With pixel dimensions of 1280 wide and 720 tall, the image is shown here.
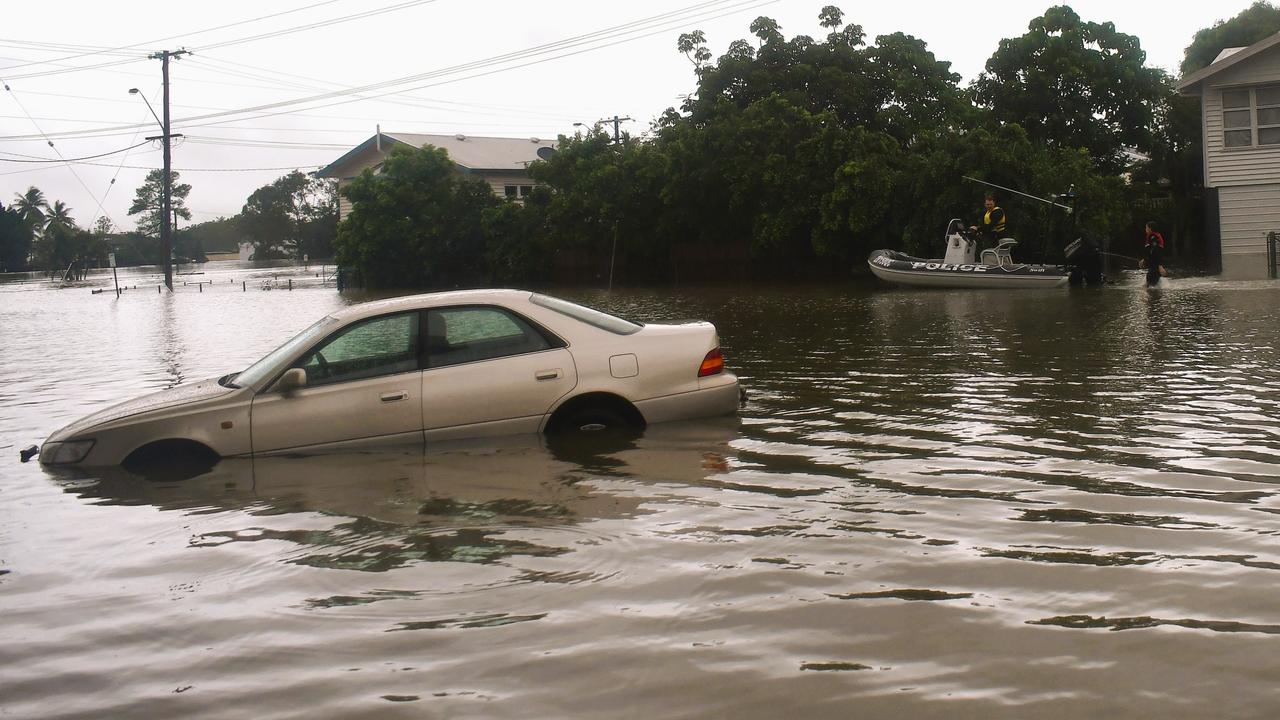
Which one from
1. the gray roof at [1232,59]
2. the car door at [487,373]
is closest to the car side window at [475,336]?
the car door at [487,373]

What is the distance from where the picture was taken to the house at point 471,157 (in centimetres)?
6256

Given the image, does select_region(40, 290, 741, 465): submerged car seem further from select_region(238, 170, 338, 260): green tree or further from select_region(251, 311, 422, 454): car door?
select_region(238, 170, 338, 260): green tree

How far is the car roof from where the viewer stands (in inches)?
349

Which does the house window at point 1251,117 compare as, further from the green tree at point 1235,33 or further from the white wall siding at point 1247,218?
the green tree at point 1235,33

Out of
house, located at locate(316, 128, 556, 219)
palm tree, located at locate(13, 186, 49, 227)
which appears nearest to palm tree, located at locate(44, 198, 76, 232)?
palm tree, located at locate(13, 186, 49, 227)

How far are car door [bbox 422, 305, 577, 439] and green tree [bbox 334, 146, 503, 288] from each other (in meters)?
44.8

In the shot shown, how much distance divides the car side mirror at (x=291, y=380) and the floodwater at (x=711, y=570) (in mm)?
517

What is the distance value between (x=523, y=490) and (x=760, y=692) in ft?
12.1

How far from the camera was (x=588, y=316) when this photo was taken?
9.38 meters

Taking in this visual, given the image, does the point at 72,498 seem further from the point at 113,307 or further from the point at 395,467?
the point at 113,307

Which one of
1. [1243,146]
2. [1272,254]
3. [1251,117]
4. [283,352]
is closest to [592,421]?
[283,352]

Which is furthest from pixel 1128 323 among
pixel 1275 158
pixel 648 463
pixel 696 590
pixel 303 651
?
pixel 1275 158

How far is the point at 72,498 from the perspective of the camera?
798cm

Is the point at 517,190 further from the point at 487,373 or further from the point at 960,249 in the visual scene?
the point at 487,373
